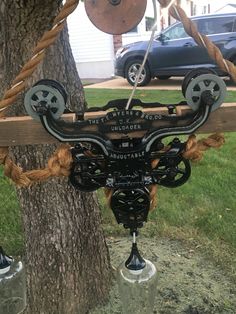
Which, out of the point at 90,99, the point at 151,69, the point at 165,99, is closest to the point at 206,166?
the point at 165,99

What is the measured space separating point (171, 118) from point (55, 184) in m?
1.36

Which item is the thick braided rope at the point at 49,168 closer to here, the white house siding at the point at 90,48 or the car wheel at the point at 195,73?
the car wheel at the point at 195,73

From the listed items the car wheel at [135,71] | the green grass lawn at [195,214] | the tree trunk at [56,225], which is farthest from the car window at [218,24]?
the tree trunk at [56,225]

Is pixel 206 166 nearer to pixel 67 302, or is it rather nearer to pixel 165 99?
pixel 67 302

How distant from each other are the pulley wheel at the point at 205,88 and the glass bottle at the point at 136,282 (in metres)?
0.45

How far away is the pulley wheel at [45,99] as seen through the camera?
111 centimetres

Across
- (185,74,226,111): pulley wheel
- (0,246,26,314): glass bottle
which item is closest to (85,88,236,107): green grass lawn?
(0,246,26,314): glass bottle

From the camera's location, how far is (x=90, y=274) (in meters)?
2.68

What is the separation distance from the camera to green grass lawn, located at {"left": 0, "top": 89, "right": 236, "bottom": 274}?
3412mm

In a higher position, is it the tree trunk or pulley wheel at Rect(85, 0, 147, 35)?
pulley wheel at Rect(85, 0, 147, 35)

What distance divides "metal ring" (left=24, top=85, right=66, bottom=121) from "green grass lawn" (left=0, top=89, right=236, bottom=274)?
2311 mm

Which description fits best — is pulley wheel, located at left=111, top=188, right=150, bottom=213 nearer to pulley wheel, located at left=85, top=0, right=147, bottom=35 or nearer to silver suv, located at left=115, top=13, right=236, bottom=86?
pulley wheel, located at left=85, top=0, right=147, bottom=35

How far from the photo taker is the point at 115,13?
1.20 metres

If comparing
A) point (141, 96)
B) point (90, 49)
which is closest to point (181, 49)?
point (141, 96)
